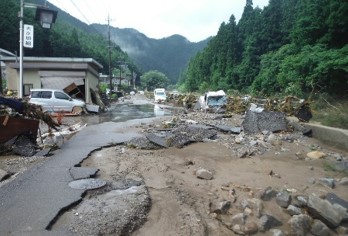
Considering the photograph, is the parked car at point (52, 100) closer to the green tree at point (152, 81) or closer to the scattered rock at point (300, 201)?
the scattered rock at point (300, 201)

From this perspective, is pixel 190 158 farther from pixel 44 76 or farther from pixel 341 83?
pixel 44 76

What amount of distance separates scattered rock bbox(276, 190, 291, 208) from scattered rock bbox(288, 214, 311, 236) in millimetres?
467

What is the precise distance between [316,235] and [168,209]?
219cm

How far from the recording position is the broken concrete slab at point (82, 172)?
6668mm

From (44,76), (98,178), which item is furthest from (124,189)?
(44,76)

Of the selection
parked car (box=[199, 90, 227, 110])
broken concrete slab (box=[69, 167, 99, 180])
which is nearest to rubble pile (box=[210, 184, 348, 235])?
broken concrete slab (box=[69, 167, 99, 180])

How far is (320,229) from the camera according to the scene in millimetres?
4840

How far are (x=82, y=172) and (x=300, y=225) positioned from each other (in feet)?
14.1

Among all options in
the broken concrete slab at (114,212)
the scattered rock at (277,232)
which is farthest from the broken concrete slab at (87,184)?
the scattered rock at (277,232)

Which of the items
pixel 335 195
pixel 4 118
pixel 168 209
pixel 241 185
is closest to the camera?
pixel 168 209

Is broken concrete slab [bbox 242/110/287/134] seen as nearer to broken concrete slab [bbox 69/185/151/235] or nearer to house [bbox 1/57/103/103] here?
broken concrete slab [bbox 69/185/151/235]

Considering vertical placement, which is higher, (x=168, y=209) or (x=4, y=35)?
(x=4, y=35)

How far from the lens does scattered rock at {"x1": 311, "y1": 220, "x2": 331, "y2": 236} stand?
481 cm

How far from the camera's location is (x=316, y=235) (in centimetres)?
482
